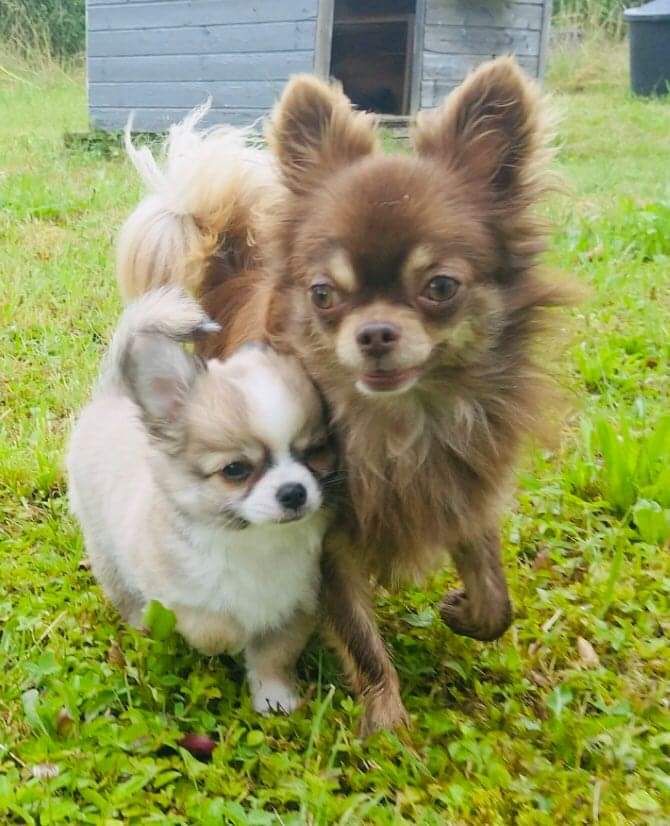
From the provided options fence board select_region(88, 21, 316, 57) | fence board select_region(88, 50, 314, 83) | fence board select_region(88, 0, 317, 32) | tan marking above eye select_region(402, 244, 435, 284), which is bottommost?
tan marking above eye select_region(402, 244, 435, 284)

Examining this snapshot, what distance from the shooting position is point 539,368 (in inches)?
81.6

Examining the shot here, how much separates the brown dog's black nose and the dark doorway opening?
7.77 m

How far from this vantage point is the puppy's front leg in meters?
2.12

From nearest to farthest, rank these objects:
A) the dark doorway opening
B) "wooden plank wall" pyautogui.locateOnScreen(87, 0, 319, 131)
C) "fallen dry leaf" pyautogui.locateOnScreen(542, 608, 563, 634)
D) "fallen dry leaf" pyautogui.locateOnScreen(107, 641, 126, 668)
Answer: "fallen dry leaf" pyautogui.locateOnScreen(107, 641, 126, 668) → "fallen dry leaf" pyautogui.locateOnScreen(542, 608, 563, 634) → "wooden plank wall" pyautogui.locateOnScreen(87, 0, 319, 131) → the dark doorway opening

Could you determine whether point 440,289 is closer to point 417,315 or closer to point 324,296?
point 417,315

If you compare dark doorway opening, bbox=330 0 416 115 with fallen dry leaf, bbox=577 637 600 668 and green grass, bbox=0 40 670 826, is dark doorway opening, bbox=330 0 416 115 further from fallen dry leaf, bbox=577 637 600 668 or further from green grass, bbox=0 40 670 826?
fallen dry leaf, bbox=577 637 600 668

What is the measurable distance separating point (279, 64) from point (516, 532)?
5.94m

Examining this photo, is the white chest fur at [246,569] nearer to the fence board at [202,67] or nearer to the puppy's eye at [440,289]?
the puppy's eye at [440,289]

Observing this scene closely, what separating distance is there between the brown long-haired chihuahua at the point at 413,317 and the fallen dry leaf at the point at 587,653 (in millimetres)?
186

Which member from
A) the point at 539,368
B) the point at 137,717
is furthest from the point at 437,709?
the point at 539,368

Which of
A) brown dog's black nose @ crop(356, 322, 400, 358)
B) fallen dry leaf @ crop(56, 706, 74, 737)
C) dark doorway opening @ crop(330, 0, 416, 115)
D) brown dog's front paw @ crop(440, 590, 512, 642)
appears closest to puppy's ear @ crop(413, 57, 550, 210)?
brown dog's black nose @ crop(356, 322, 400, 358)

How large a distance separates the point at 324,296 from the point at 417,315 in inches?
8.6

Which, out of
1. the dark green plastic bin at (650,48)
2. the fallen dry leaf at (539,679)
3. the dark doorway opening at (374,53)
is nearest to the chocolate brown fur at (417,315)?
the fallen dry leaf at (539,679)

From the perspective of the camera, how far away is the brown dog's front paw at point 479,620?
2.19 metres
